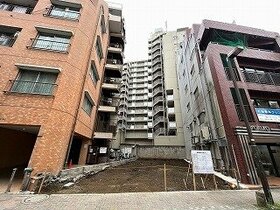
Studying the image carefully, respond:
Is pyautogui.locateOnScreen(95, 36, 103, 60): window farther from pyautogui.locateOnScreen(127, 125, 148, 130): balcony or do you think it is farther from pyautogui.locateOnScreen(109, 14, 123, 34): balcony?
pyautogui.locateOnScreen(127, 125, 148, 130): balcony

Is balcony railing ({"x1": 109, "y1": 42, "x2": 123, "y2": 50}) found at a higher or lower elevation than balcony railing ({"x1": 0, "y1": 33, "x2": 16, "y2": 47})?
higher

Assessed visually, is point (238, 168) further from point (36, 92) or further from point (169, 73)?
point (169, 73)

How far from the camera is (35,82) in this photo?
11.4m

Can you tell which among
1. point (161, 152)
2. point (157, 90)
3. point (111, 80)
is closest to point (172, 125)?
point (161, 152)

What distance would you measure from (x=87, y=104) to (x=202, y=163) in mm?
11365

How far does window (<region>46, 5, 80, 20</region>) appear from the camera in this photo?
14.8 m

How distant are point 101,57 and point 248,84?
613 inches

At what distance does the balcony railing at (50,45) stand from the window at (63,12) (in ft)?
9.57

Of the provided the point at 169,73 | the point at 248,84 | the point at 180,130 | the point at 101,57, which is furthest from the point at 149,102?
the point at 248,84

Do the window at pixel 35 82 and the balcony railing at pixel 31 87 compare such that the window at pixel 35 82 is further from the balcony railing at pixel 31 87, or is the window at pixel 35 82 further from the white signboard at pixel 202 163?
the white signboard at pixel 202 163

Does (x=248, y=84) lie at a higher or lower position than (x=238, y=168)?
higher

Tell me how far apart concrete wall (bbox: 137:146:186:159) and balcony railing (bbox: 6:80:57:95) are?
883 inches

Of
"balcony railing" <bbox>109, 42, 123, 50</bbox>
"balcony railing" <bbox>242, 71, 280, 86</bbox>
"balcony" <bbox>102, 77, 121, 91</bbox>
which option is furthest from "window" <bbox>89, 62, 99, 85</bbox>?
"balcony railing" <bbox>242, 71, 280, 86</bbox>

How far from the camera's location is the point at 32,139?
15508mm
